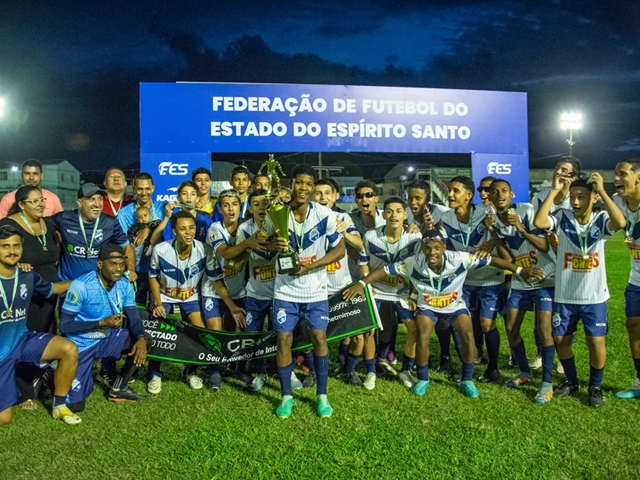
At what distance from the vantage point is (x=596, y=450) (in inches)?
158

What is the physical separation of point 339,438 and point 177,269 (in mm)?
2470

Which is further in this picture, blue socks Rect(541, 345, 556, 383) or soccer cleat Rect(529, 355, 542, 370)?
soccer cleat Rect(529, 355, 542, 370)

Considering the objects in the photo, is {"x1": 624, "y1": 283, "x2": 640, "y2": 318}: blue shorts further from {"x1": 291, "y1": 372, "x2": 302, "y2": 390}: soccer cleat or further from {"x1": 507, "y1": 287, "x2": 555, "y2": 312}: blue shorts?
{"x1": 291, "y1": 372, "x2": 302, "y2": 390}: soccer cleat

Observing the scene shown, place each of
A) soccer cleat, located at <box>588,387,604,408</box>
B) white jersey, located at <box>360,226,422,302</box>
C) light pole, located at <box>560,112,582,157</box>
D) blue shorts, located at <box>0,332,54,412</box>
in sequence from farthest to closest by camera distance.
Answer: light pole, located at <box>560,112,582,157</box>, white jersey, located at <box>360,226,422,302</box>, soccer cleat, located at <box>588,387,604,408</box>, blue shorts, located at <box>0,332,54,412</box>

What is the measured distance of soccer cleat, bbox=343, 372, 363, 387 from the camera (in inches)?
224

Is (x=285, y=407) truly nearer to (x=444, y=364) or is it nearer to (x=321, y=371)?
(x=321, y=371)

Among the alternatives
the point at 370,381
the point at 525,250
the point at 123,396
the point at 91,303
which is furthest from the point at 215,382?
the point at 525,250

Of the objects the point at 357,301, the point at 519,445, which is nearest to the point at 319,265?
the point at 357,301

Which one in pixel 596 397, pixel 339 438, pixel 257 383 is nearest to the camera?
pixel 339 438

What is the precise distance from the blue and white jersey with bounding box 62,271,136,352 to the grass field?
642 mm

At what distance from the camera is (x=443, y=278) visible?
214 inches

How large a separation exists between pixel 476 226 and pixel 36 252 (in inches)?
171

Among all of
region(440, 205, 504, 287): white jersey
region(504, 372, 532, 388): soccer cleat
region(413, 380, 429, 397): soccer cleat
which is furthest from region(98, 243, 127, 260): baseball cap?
region(504, 372, 532, 388): soccer cleat

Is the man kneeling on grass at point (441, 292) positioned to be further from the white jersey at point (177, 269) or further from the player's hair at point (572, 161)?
the white jersey at point (177, 269)
